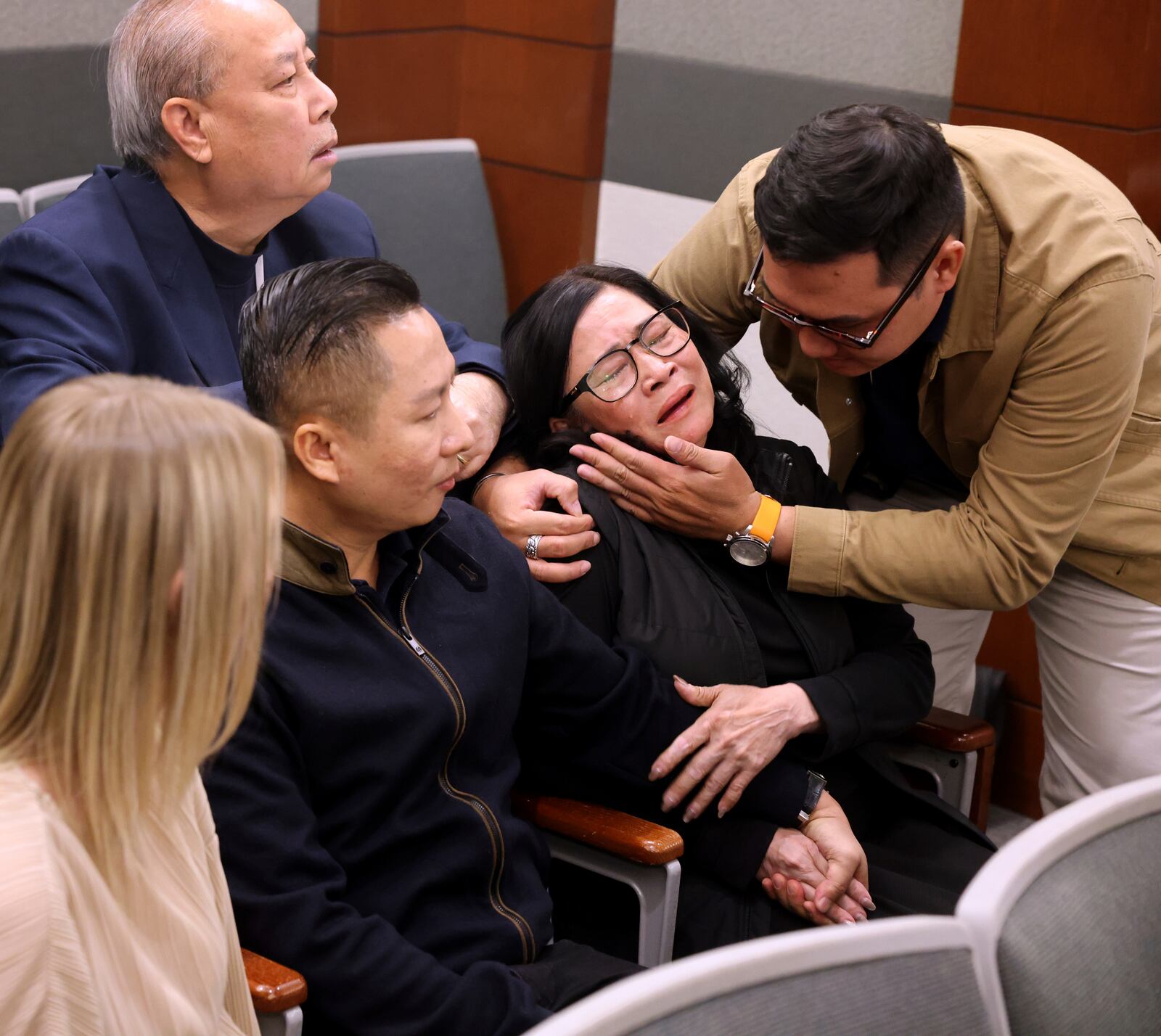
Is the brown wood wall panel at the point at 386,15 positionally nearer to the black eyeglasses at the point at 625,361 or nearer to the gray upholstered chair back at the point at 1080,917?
the black eyeglasses at the point at 625,361

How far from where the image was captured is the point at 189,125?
220 centimetres

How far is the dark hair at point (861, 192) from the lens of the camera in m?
1.88

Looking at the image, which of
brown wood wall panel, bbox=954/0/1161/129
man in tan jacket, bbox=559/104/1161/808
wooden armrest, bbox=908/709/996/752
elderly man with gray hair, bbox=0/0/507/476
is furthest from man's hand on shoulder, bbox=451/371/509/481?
brown wood wall panel, bbox=954/0/1161/129

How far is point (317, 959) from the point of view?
1.48m

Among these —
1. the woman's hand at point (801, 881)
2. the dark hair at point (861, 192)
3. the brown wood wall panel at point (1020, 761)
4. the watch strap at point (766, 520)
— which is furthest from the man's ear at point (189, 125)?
the brown wood wall panel at point (1020, 761)

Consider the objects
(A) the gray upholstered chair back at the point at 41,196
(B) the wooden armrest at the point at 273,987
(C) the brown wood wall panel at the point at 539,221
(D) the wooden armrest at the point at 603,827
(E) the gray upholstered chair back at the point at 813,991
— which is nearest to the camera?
(E) the gray upholstered chair back at the point at 813,991

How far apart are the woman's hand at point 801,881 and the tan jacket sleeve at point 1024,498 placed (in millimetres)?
388

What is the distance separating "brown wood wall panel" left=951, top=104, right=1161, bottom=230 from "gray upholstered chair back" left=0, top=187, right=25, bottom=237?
2067 mm

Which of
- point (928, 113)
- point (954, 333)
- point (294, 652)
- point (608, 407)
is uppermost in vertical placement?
point (928, 113)

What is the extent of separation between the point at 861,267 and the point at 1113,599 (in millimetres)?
826

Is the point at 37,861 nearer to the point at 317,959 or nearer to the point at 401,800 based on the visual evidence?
the point at 317,959

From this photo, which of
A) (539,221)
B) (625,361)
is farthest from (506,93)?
(625,361)

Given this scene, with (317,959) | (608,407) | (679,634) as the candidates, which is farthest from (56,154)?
(317,959)

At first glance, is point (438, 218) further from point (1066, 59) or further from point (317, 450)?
point (317, 450)
